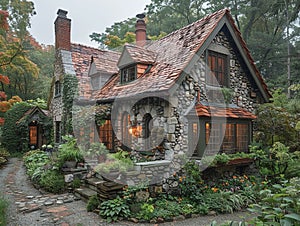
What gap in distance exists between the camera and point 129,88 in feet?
30.3

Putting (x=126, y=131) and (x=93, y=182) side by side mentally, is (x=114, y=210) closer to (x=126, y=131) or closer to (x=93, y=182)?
(x=93, y=182)

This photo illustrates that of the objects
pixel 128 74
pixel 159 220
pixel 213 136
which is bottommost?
pixel 159 220

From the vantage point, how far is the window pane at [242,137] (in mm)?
9219

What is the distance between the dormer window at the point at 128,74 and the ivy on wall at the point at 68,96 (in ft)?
8.16

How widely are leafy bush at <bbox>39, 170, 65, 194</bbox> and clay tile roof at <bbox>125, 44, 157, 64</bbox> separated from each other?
5.25 metres

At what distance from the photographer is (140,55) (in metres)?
9.81

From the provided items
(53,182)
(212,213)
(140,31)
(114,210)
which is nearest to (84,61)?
(140,31)

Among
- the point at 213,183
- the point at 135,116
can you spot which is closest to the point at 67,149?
the point at 135,116

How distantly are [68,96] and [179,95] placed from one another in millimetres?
5908

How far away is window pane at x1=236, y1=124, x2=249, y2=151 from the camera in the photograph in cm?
922

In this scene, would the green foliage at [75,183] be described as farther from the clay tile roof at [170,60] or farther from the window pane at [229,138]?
the window pane at [229,138]

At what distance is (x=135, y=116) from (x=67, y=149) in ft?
9.56

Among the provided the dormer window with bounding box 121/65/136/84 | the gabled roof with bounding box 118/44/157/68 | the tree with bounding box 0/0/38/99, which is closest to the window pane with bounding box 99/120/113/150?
the dormer window with bounding box 121/65/136/84

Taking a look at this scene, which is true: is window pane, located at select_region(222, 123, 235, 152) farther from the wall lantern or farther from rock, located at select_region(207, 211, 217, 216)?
the wall lantern
